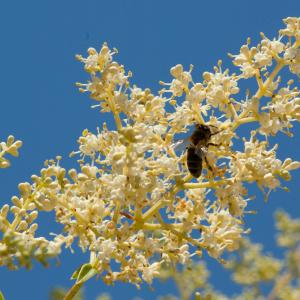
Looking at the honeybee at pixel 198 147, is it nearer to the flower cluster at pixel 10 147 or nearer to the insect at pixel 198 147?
the insect at pixel 198 147

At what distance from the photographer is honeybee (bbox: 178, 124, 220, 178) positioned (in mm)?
2963

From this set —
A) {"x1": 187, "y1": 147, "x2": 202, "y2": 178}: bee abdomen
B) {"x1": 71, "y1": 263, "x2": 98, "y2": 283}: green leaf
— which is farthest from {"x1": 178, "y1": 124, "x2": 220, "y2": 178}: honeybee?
{"x1": 71, "y1": 263, "x2": 98, "y2": 283}: green leaf

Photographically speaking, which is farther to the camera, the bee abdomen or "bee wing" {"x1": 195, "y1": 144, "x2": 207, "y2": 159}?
"bee wing" {"x1": 195, "y1": 144, "x2": 207, "y2": 159}

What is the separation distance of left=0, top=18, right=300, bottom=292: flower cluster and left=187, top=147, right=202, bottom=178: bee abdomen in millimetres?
52

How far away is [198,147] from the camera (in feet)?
10.4

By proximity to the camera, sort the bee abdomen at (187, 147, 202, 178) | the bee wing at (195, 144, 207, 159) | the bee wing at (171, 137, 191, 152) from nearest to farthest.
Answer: the bee abdomen at (187, 147, 202, 178) → the bee wing at (195, 144, 207, 159) → the bee wing at (171, 137, 191, 152)

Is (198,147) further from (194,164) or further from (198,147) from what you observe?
(194,164)

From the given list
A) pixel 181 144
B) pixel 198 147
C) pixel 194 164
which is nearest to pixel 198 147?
pixel 198 147

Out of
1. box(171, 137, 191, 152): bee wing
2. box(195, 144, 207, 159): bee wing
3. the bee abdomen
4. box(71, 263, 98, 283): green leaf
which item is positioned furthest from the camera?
box(171, 137, 191, 152): bee wing

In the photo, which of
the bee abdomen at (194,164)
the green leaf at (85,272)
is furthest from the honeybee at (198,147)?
the green leaf at (85,272)

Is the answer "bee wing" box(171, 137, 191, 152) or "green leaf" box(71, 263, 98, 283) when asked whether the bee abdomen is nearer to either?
"bee wing" box(171, 137, 191, 152)

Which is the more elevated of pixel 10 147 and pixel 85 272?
pixel 10 147

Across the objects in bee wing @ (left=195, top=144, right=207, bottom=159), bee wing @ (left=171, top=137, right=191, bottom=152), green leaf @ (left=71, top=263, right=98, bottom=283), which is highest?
bee wing @ (left=171, top=137, right=191, bottom=152)

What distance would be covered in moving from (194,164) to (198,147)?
21 cm
